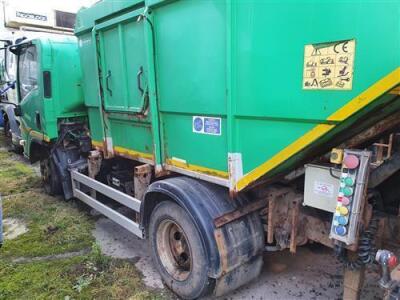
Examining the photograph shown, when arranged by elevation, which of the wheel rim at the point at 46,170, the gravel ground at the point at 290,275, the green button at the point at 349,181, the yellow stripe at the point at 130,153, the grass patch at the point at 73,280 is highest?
the green button at the point at 349,181

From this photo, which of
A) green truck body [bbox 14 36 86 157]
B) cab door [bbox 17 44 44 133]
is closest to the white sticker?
green truck body [bbox 14 36 86 157]

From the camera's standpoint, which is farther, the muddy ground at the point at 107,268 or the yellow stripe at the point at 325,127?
the muddy ground at the point at 107,268

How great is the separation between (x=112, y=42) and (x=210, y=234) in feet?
6.99

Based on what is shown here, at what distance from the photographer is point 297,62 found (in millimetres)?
1941

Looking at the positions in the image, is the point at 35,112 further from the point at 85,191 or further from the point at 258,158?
the point at 258,158

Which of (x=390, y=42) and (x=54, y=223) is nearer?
(x=390, y=42)

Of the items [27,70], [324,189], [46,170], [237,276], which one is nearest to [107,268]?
[237,276]

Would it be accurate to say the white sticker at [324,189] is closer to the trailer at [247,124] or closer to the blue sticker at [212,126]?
the trailer at [247,124]

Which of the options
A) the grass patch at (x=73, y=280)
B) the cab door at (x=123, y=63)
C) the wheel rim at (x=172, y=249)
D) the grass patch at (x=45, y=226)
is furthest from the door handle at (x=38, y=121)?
the wheel rim at (x=172, y=249)

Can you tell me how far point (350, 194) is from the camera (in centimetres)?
192

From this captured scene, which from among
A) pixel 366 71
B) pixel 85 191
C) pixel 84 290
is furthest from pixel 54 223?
pixel 366 71

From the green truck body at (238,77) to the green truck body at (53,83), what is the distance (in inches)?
58.8

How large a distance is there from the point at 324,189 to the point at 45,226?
3.66m

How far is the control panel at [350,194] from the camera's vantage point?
1.88 metres
